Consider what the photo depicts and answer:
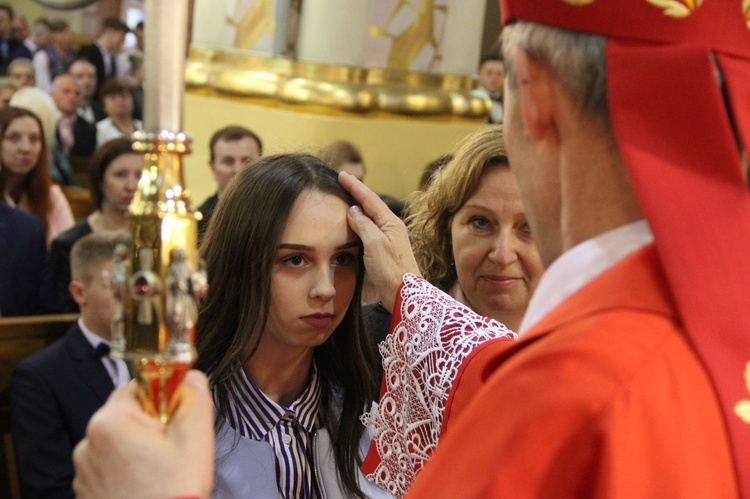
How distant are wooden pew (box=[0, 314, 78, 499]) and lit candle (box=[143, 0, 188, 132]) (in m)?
3.14

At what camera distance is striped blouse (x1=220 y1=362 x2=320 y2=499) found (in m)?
2.18

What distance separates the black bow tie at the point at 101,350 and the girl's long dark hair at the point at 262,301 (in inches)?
62.3

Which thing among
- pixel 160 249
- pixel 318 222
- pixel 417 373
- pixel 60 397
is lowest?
pixel 60 397

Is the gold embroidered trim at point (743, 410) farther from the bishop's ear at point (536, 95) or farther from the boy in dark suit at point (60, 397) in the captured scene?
the boy in dark suit at point (60, 397)

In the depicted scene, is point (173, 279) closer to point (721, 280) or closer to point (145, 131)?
point (145, 131)

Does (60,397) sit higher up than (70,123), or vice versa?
(70,123)

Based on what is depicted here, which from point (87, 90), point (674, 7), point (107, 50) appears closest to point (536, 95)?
point (674, 7)

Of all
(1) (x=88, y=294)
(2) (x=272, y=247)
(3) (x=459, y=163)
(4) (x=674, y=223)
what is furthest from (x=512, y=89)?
(1) (x=88, y=294)

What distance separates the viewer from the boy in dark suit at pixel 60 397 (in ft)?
11.7

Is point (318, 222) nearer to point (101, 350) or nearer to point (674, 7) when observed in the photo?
point (674, 7)

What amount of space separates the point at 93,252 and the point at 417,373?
7.89 ft

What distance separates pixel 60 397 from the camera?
3.65 metres

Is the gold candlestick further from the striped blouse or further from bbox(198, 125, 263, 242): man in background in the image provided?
bbox(198, 125, 263, 242): man in background

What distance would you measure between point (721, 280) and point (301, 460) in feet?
4.27
